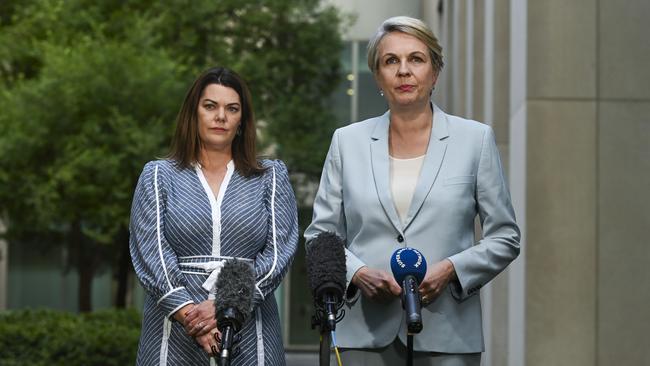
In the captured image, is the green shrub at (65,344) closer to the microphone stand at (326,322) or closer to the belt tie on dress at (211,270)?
the belt tie on dress at (211,270)

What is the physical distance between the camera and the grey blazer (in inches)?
188

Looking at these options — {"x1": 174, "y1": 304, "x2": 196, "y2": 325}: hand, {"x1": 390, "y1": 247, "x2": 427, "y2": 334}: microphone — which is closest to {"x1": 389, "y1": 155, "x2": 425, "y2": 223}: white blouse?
{"x1": 390, "y1": 247, "x2": 427, "y2": 334}: microphone

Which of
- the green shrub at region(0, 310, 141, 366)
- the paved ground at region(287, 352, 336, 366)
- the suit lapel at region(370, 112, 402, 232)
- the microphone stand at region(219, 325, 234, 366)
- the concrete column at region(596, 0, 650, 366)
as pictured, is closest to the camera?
the microphone stand at region(219, 325, 234, 366)

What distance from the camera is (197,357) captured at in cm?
547

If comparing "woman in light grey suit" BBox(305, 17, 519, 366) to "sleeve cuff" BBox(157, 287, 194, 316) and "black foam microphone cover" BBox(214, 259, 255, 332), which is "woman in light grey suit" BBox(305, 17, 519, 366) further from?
"sleeve cuff" BBox(157, 287, 194, 316)

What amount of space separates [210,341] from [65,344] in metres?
11.2

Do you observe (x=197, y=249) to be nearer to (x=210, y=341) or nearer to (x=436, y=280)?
(x=210, y=341)

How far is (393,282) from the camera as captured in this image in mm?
4652

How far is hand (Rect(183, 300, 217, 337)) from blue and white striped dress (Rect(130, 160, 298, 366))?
0.08 metres

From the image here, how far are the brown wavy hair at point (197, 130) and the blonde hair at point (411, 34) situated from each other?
0.88 meters

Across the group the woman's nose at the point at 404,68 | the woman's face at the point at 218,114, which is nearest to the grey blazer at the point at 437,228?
the woman's nose at the point at 404,68

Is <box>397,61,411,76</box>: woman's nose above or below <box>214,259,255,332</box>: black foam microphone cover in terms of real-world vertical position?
above

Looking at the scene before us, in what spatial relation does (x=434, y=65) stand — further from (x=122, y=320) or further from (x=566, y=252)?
(x=122, y=320)

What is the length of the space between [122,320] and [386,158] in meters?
15.4
